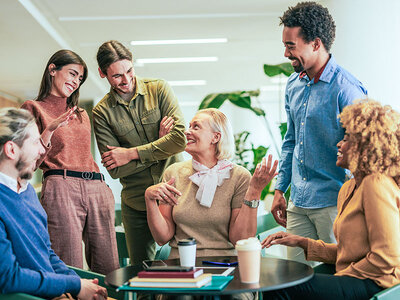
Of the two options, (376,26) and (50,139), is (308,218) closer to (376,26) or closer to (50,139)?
(50,139)

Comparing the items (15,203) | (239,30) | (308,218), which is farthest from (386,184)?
(239,30)

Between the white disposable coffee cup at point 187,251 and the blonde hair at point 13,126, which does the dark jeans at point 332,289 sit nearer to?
the white disposable coffee cup at point 187,251

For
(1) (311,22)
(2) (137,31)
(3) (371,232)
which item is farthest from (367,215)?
(2) (137,31)

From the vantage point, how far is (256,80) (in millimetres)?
11242

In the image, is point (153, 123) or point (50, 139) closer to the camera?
point (50, 139)

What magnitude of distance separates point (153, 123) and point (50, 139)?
Answer: 0.62m

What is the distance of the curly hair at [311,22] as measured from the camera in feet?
8.03

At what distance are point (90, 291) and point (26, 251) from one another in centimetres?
29

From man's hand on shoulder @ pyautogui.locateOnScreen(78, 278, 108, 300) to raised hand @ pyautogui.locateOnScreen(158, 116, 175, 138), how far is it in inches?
41.2

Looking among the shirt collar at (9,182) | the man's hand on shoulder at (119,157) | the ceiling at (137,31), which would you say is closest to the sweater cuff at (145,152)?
the man's hand on shoulder at (119,157)

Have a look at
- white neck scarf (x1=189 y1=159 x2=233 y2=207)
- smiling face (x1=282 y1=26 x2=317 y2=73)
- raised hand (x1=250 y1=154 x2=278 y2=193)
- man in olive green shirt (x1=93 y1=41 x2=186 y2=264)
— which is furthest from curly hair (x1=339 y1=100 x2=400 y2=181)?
man in olive green shirt (x1=93 y1=41 x2=186 y2=264)

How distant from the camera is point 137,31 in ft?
22.8

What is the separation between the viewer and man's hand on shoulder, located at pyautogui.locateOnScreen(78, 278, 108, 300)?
1.88 metres

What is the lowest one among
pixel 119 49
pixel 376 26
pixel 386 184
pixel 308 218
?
pixel 308 218
